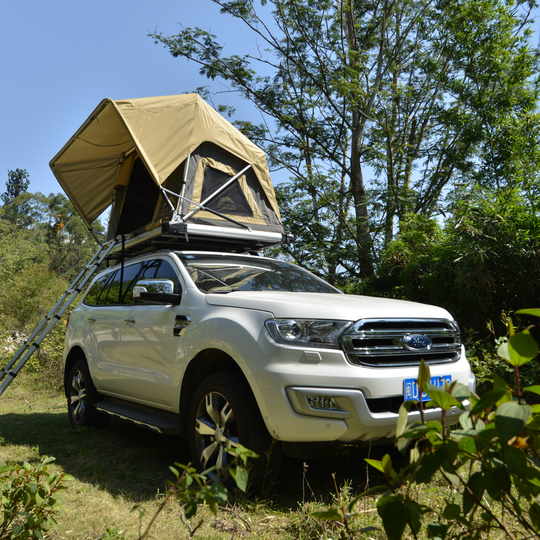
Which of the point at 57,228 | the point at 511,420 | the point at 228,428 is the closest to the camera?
the point at 511,420

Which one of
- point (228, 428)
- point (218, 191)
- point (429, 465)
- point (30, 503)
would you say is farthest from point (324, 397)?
point (218, 191)

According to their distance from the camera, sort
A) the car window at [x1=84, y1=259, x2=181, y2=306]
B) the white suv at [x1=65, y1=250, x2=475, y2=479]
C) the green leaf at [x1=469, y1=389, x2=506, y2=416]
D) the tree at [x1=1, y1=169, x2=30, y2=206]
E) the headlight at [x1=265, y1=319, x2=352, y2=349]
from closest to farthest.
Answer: the green leaf at [x1=469, y1=389, x2=506, y2=416]
the white suv at [x1=65, y1=250, x2=475, y2=479]
the headlight at [x1=265, y1=319, x2=352, y2=349]
the car window at [x1=84, y1=259, x2=181, y2=306]
the tree at [x1=1, y1=169, x2=30, y2=206]

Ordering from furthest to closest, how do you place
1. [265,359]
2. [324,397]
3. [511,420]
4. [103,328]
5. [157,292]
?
[103,328] < [157,292] < [265,359] < [324,397] < [511,420]

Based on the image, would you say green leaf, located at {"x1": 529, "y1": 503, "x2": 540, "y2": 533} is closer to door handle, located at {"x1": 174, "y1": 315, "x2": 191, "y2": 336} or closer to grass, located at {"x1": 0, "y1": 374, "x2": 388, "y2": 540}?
grass, located at {"x1": 0, "y1": 374, "x2": 388, "y2": 540}

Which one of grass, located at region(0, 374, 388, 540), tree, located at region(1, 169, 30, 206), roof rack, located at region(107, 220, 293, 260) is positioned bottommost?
grass, located at region(0, 374, 388, 540)

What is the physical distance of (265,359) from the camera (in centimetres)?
296

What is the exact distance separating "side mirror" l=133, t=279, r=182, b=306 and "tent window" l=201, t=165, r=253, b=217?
171 cm

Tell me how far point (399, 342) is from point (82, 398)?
12.7 ft

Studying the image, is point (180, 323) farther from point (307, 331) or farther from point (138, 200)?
point (138, 200)

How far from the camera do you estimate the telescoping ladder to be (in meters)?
5.20

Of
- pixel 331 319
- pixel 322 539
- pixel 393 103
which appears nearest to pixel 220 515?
pixel 322 539

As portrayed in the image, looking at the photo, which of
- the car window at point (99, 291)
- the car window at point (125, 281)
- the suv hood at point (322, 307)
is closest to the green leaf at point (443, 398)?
the suv hood at point (322, 307)

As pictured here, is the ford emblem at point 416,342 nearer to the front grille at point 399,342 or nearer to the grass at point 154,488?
the front grille at point 399,342

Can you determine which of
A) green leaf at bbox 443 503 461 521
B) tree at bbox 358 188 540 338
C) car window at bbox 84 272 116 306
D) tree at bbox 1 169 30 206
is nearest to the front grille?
tree at bbox 358 188 540 338
